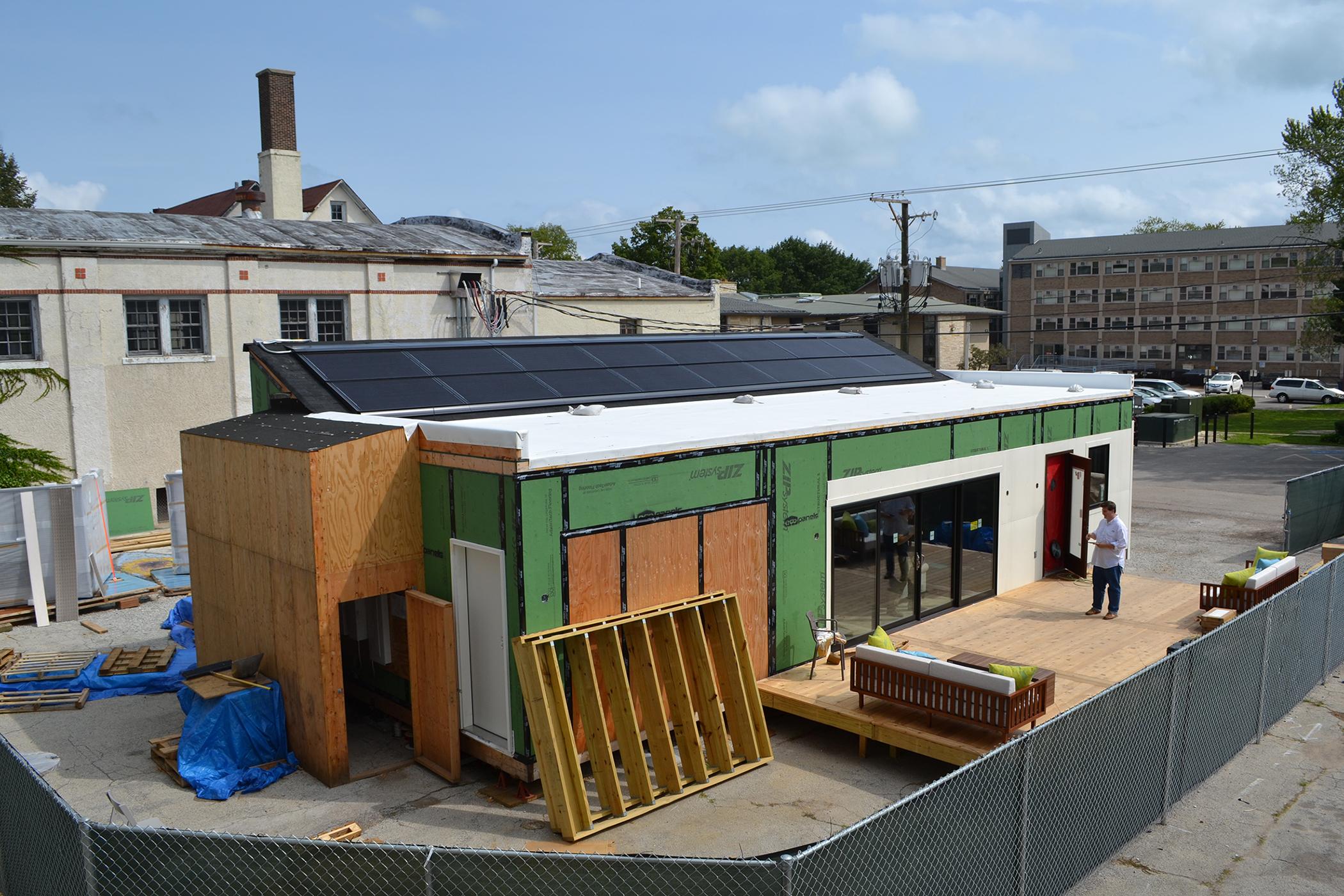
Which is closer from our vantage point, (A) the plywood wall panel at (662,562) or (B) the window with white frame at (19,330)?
(A) the plywood wall panel at (662,562)

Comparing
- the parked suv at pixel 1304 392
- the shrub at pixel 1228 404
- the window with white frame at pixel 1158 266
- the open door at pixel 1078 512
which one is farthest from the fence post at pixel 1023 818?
the window with white frame at pixel 1158 266

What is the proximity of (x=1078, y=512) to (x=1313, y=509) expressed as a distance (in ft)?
25.3

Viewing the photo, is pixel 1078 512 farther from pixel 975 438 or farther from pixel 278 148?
pixel 278 148

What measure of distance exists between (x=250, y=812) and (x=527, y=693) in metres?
3.06

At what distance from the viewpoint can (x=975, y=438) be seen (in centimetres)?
1508

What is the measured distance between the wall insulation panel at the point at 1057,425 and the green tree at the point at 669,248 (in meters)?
49.8

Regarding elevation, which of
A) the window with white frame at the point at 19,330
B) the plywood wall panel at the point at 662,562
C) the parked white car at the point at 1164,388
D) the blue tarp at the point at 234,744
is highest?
the window with white frame at the point at 19,330

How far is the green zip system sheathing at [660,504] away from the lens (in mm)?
10047

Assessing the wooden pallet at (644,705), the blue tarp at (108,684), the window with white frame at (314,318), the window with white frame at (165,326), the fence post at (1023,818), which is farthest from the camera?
the window with white frame at (314,318)

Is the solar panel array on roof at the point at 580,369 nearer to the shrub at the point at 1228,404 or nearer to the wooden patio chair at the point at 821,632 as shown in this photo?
the wooden patio chair at the point at 821,632

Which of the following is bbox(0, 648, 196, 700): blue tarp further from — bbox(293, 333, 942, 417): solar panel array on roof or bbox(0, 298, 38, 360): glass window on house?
bbox(0, 298, 38, 360): glass window on house

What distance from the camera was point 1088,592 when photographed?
640 inches

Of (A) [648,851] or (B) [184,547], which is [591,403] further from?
(B) [184,547]

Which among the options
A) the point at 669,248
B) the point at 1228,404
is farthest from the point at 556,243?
the point at 1228,404
